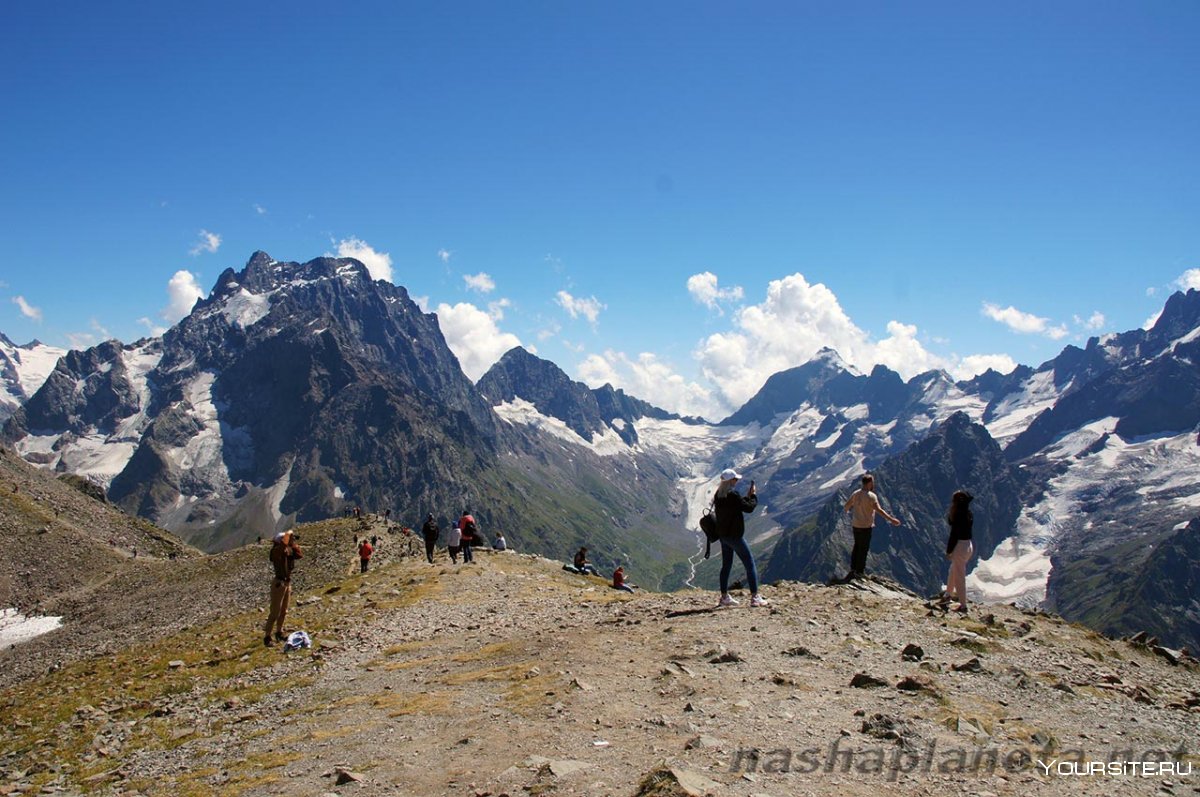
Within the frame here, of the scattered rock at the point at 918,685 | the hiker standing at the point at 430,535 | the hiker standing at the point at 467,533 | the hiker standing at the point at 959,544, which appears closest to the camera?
→ the scattered rock at the point at 918,685

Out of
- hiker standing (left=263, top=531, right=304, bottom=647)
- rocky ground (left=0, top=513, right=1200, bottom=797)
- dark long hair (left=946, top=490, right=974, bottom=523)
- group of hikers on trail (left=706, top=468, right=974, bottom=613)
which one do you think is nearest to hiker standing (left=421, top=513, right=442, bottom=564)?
rocky ground (left=0, top=513, right=1200, bottom=797)

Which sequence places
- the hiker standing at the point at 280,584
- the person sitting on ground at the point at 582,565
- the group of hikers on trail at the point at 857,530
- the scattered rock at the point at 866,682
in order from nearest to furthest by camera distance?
the scattered rock at the point at 866,682 < the group of hikers on trail at the point at 857,530 < the hiker standing at the point at 280,584 < the person sitting on ground at the point at 582,565

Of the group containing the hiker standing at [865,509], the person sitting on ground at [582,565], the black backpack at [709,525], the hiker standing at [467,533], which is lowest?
the person sitting on ground at [582,565]

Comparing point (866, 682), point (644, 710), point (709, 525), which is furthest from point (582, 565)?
point (644, 710)

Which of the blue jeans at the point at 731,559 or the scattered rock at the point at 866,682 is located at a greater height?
the blue jeans at the point at 731,559

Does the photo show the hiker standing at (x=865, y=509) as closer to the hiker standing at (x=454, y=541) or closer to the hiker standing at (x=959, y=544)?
the hiker standing at (x=959, y=544)

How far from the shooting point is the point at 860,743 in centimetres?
1188

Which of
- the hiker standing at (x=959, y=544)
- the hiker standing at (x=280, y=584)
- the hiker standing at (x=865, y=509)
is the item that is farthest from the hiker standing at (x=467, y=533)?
the hiker standing at (x=959, y=544)

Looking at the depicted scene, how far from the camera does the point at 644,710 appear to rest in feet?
45.7

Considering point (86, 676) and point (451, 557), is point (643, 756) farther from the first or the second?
point (451, 557)

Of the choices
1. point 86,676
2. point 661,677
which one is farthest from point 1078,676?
point 86,676

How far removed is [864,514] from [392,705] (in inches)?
687

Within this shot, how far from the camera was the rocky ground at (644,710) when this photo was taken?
11070mm

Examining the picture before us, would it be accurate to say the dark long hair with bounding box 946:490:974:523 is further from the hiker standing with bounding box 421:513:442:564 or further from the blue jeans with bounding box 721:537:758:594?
the hiker standing with bounding box 421:513:442:564
